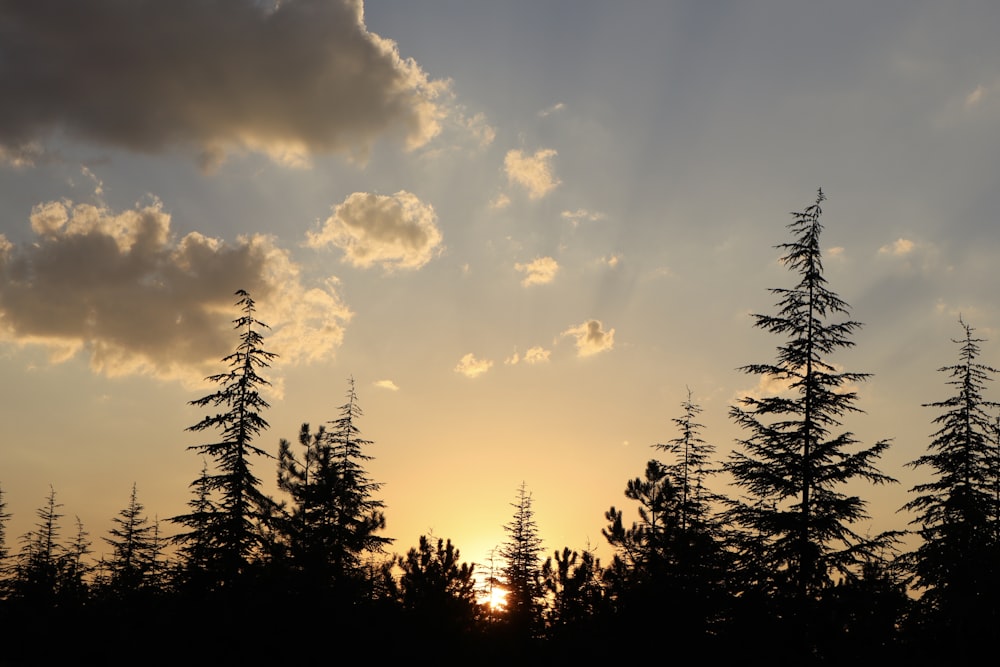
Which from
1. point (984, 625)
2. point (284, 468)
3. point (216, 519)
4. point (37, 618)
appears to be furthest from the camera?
point (284, 468)

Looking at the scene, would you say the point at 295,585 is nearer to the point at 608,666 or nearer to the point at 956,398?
the point at 608,666

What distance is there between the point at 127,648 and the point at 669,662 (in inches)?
567

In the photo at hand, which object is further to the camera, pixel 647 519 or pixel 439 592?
pixel 647 519

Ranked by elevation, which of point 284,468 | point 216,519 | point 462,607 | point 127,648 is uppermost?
point 284,468

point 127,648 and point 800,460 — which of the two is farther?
point 800,460

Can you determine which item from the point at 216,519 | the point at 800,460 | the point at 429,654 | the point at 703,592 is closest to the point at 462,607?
Answer: the point at 429,654

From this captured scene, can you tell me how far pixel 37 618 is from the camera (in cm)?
2348

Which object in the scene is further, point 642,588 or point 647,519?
point 647,519

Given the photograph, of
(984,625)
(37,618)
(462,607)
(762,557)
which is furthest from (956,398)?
(37,618)

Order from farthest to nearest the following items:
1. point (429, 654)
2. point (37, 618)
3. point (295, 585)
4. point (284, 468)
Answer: point (284, 468) < point (37, 618) < point (295, 585) < point (429, 654)

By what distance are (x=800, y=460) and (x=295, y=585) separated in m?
16.4

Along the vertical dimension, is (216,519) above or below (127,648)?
above

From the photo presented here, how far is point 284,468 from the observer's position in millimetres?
41594

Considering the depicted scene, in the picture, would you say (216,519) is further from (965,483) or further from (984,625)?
(965,483)
